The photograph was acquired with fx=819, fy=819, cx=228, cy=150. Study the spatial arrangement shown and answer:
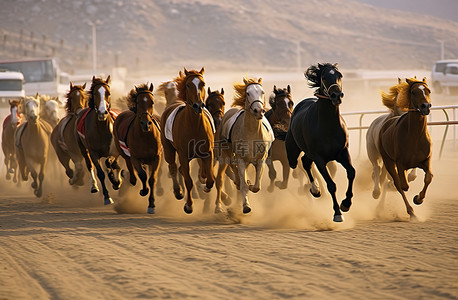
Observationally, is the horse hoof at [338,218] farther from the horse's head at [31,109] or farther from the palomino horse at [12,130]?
the palomino horse at [12,130]

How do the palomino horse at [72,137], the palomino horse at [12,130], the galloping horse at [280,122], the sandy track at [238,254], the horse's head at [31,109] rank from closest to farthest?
1. the sandy track at [238,254]
2. the galloping horse at [280,122]
3. the palomino horse at [72,137]
4. the horse's head at [31,109]
5. the palomino horse at [12,130]

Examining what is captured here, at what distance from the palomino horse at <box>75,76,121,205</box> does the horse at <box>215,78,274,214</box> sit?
2.43 metres

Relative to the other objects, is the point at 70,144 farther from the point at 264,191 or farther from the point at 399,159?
the point at 399,159

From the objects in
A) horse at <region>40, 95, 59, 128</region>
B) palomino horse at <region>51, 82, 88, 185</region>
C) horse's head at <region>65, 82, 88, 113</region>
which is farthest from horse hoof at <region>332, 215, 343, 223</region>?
horse at <region>40, 95, 59, 128</region>

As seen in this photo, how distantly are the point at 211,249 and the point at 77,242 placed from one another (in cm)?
186

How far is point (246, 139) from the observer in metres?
12.0

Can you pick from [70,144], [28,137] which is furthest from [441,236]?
[28,137]

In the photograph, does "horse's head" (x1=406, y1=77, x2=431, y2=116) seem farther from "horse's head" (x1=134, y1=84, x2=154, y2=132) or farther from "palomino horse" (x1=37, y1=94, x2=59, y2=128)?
"palomino horse" (x1=37, y1=94, x2=59, y2=128)

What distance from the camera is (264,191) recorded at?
1570 centimetres

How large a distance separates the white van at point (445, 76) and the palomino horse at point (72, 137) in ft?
114

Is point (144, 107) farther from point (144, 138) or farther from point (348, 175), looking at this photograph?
point (348, 175)

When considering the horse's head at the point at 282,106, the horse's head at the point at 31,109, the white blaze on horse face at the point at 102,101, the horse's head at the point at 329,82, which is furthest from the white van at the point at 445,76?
the horse's head at the point at 329,82

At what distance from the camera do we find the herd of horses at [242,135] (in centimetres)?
1101

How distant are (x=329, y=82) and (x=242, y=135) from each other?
192cm
